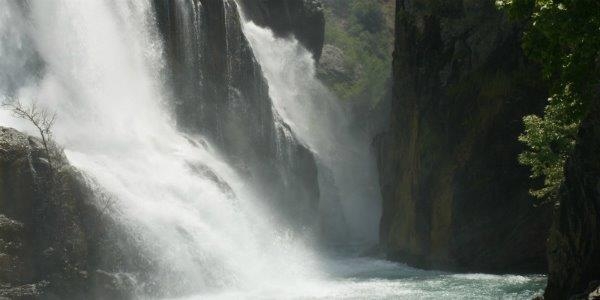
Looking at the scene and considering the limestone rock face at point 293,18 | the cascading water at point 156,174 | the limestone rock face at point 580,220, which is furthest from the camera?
the limestone rock face at point 293,18

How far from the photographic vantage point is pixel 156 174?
119 feet

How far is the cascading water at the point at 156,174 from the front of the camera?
31125 mm

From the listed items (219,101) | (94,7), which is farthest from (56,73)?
(219,101)

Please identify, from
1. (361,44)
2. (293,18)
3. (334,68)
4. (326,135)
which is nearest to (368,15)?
(361,44)

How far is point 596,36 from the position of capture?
47.6 feet

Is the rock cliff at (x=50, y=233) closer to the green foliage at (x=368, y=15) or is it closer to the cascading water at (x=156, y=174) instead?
the cascading water at (x=156, y=174)

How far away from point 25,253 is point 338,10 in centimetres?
8968

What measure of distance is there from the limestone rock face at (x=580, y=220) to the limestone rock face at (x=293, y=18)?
52.5m

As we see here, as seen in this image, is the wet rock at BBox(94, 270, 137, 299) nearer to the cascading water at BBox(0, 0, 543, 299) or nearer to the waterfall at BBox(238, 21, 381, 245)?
the cascading water at BBox(0, 0, 543, 299)

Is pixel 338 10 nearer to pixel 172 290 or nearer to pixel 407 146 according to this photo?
pixel 407 146

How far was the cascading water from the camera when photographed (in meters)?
31.1

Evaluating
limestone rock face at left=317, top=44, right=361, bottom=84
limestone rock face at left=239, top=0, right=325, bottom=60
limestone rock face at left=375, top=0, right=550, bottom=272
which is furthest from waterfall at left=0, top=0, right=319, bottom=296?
limestone rock face at left=317, top=44, right=361, bottom=84

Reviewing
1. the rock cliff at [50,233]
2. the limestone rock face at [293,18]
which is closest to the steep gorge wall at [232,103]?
the limestone rock face at [293,18]

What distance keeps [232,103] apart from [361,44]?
5155 cm
